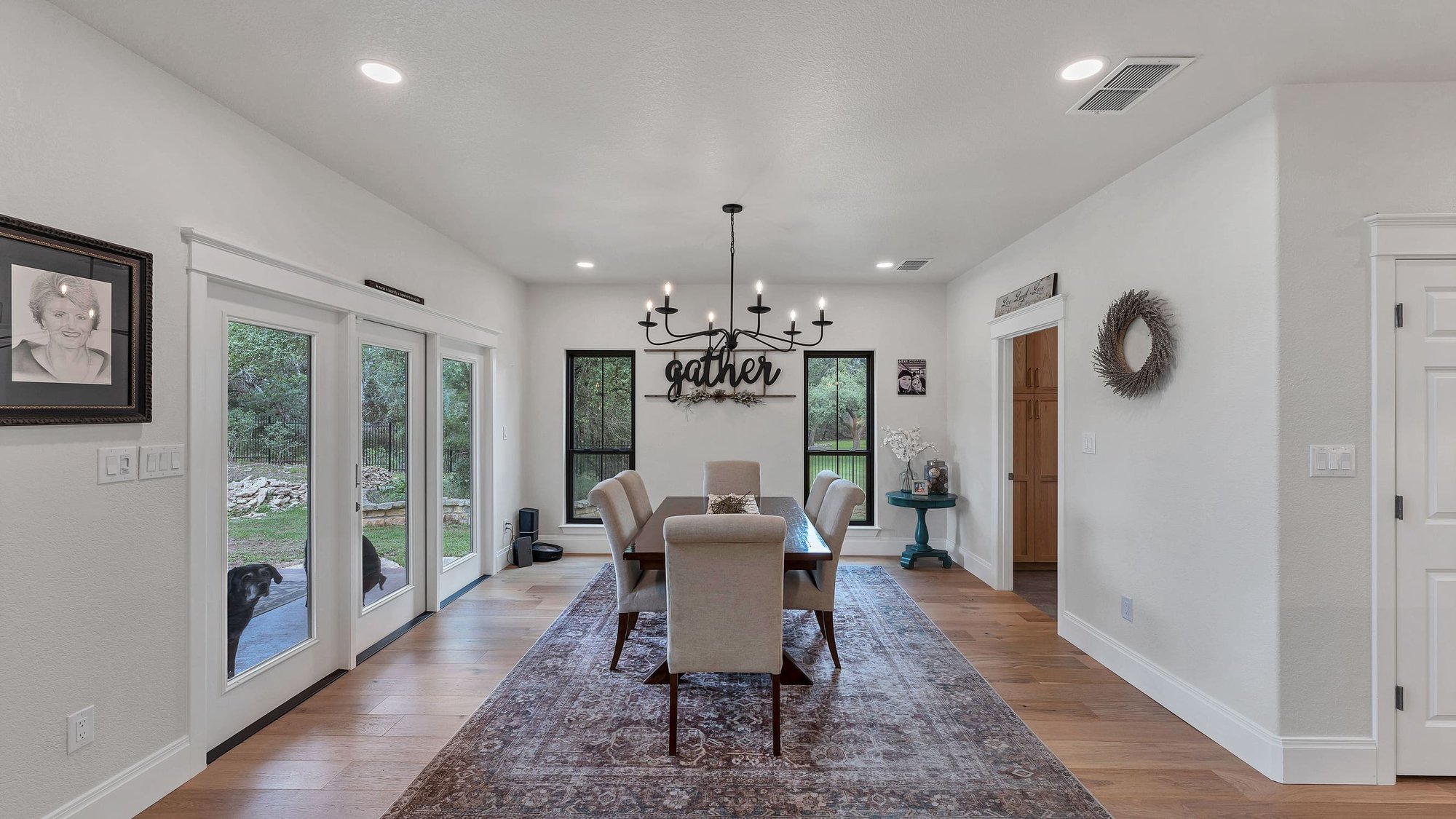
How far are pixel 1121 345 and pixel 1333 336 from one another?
3.10ft

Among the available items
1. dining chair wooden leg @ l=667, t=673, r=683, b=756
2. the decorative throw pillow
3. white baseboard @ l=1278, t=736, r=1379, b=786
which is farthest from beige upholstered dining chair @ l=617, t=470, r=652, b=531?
white baseboard @ l=1278, t=736, r=1379, b=786

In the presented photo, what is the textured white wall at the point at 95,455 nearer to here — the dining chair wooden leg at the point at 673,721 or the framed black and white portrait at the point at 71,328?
the framed black and white portrait at the point at 71,328

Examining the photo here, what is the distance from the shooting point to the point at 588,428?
615 centimetres

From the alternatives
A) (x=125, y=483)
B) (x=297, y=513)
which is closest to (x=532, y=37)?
(x=125, y=483)

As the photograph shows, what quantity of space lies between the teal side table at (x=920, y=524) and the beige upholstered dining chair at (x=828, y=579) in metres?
2.10

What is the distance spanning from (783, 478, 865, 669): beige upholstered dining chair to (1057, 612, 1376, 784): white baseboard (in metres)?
1.49

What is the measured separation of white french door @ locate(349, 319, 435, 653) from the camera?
11.7 feet

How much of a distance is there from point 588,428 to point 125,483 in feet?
13.3

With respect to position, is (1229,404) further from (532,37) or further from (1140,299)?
(532,37)

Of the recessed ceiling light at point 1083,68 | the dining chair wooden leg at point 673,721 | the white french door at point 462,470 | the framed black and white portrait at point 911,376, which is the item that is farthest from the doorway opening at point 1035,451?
the white french door at point 462,470

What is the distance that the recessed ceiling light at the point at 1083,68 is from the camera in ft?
7.12

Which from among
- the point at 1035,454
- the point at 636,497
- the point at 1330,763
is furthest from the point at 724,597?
the point at 1035,454

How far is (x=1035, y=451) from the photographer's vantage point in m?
5.73

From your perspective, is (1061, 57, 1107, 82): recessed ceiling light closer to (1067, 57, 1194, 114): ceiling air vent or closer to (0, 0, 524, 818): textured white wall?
(1067, 57, 1194, 114): ceiling air vent
